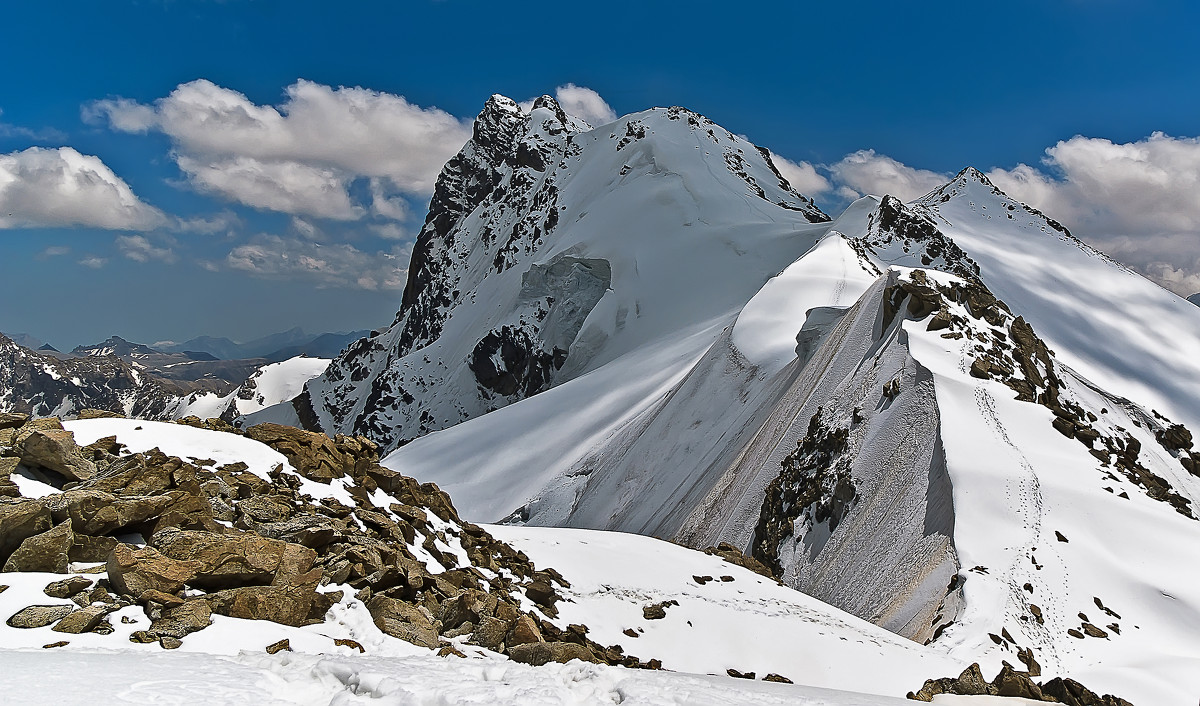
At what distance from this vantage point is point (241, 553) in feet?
27.9

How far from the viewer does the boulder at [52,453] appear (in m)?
9.63

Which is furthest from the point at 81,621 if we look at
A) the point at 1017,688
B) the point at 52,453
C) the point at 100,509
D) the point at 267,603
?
the point at 1017,688

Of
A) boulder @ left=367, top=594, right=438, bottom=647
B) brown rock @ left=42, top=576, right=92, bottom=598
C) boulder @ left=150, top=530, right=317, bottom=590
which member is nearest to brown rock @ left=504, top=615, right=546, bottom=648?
boulder @ left=367, top=594, right=438, bottom=647

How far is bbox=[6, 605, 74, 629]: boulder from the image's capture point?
6848 mm

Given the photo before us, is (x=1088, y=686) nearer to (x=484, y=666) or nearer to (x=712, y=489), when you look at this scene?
(x=484, y=666)

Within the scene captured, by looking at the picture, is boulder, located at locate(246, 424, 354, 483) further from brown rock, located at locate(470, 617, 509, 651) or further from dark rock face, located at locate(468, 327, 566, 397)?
dark rock face, located at locate(468, 327, 566, 397)

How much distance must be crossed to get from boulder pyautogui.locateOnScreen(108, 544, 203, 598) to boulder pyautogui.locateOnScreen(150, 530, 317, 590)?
0.19 metres

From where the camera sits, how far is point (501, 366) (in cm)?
9075

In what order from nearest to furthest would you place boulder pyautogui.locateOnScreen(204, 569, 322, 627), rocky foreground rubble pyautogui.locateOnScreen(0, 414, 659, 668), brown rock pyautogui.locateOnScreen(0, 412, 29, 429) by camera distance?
rocky foreground rubble pyautogui.locateOnScreen(0, 414, 659, 668) < boulder pyautogui.locateOnScreen(204, 569, 322, 627) < brown rock pyautogui.locateOnScreen(0, 412, 29, 429)

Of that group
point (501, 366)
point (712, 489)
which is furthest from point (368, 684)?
point (501, 366)

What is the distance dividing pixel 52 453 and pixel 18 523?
2.07m

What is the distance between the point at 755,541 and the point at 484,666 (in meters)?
14.8

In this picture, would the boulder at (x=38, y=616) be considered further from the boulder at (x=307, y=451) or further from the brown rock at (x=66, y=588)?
the boulder at (x=307, y=451)

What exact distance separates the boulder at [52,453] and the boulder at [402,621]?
445 centimetres
